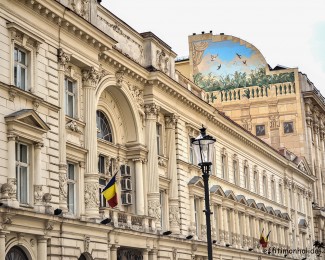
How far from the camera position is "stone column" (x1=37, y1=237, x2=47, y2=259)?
27531 mm

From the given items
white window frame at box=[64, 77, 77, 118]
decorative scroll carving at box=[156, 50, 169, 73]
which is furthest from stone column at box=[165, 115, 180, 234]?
white window frame at box=[64, 77, 77, 118]

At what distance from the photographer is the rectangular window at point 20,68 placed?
27.9m

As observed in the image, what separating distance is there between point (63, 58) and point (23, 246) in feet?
27.2

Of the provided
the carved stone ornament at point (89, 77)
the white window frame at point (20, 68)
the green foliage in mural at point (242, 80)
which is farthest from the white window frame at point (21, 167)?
the green foliage in mural at point (242, 80)

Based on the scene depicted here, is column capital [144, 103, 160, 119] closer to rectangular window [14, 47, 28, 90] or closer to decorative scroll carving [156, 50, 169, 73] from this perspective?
decorative scroll carving [156, 50, 169, 73]

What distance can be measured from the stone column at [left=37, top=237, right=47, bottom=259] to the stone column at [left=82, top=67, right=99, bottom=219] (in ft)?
13.7

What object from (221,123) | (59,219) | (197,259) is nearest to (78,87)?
(59,219)

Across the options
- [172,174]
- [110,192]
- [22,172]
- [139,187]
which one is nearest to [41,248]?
[22,172]

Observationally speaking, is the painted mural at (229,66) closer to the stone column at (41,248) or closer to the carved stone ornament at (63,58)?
the carved stone ornament at (63,58)

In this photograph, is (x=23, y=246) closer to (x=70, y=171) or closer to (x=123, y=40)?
(x=70, y=171)

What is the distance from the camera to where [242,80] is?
76562mm

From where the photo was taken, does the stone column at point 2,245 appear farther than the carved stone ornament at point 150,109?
No

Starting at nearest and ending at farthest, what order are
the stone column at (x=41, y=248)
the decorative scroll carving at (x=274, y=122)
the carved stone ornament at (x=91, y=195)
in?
the stone column at (x=41, y=248) < the carved stone ornament at (x=91, y=195) < the decorative scroll carving at (x=274, y=122)

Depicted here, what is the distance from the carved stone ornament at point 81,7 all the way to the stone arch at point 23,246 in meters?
10.6
